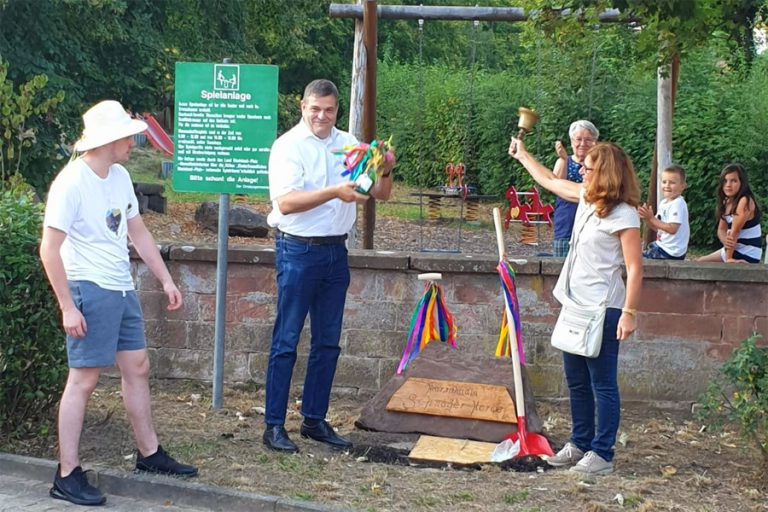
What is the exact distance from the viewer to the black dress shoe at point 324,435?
644cm

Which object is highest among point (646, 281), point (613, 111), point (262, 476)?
point (613, 111)

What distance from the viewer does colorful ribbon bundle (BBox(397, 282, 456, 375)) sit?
7113 millimetres

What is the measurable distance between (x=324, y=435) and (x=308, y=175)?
1.56 metres

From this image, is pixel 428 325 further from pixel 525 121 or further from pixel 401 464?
pixel 525 121

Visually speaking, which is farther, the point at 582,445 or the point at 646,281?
the point at 646,281

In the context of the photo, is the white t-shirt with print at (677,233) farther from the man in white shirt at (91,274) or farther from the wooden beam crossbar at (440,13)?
the man in white shirt at (91,274)

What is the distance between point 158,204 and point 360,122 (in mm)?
11062

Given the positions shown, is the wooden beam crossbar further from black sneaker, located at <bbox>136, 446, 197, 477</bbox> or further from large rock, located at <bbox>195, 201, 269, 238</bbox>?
large rock, located at <bbox>195, 201, 269, 238</bbox>

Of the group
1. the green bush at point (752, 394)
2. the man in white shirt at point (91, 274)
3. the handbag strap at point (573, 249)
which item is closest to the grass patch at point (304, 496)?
the man in white shirt at point (91, 274)

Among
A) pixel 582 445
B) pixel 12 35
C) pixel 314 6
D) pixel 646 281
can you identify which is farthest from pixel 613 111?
pixel 582 445

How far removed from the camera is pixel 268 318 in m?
7.83

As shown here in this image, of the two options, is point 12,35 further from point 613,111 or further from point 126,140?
point 126,140

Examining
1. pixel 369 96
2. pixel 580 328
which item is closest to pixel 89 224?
pixel 580 328

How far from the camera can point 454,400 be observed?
680 centimetres
